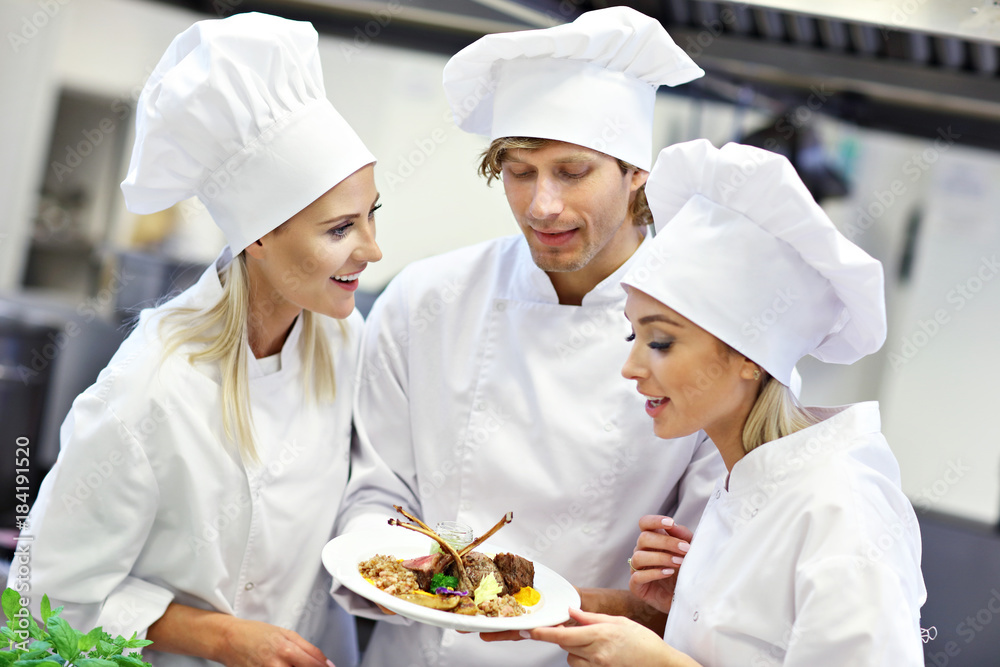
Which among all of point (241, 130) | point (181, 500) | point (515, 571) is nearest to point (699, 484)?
point (515, 571)

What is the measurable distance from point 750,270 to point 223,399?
0.95 m

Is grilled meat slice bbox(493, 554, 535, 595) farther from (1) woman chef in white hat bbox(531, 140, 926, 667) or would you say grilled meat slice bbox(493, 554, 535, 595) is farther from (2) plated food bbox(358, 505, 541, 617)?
(1) woman chef in white hat bbox(531, 140, 926, 667)

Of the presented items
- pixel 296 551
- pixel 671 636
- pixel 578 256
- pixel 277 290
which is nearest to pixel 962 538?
pixel 671 636

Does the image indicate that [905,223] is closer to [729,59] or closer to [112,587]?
[729,59]

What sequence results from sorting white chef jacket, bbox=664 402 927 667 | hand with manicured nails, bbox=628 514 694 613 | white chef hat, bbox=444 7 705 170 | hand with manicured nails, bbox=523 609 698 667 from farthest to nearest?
white chef hat, bbox=444 7 705 170 → hand with manicured nails, bbox=628 514 694 613 → hand with manicured nails, bbox=523 609 698 667 → white chef jacket, bbox=664 402 927 667

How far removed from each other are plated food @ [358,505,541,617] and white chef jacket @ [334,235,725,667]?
0.23m

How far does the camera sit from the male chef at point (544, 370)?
5.58ft

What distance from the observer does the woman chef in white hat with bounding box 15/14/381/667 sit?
1.47 meters

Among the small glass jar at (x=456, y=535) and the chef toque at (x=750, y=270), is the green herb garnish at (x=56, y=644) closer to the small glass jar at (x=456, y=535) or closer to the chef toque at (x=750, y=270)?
the small glass jar at (x=456, y=535)

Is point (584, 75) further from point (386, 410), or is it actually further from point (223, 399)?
point (223, 399)

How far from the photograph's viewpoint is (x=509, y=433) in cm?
177

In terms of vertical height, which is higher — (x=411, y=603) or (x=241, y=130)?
(x=241, y=130)


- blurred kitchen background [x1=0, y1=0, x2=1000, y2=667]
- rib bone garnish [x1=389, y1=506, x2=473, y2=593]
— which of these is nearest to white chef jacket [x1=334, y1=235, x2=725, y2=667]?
rib bone garnish [x1=389, y1=506, x2=473, y2=593]

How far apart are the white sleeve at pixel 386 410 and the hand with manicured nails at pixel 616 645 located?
59 cm
